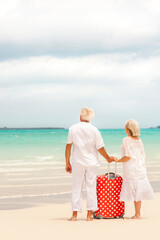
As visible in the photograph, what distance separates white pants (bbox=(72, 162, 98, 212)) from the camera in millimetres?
6016

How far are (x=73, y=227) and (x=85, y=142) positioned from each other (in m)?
1.16

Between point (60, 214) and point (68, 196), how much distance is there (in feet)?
7.84

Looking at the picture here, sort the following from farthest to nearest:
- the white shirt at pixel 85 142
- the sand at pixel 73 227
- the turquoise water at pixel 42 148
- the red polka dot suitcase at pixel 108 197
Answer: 1. the turquoise water at pixel 42 148
2. the red polka dot suitcase at pixel 108 197
3. the white shirt at pixel 85 142
4. the sand at pixel 73 227

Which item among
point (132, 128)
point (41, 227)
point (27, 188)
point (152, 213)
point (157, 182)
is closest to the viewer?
point (41, 227)

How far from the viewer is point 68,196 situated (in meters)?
9.57

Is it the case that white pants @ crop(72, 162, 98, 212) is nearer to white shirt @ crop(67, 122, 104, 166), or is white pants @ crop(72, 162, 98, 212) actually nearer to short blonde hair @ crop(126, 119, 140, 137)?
white shirt @ crop(67, 122, 104, 166)

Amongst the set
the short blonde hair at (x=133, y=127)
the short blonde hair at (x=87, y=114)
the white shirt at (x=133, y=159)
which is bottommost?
the white shirt at (x=133, y=159)

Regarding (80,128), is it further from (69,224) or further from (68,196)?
(68,196)

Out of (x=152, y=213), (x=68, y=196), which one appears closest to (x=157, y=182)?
(x=68, y=196)

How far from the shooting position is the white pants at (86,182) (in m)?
6.02

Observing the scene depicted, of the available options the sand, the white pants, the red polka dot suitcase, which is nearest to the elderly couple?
the white pants

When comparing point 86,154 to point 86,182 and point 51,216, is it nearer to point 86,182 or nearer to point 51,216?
point 86,182

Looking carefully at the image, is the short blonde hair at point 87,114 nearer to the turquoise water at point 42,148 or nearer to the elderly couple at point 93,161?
the elderly couple at point 93,161

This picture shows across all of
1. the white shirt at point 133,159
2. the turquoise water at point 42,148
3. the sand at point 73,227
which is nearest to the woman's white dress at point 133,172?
the white shirt at point 133,159
